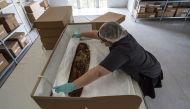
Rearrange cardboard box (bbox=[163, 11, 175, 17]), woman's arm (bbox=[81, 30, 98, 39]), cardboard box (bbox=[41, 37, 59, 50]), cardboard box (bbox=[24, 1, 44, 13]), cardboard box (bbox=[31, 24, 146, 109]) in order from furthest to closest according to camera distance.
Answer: cardboard box (bbox=[163, 11, 175, 17]) < cardboard box (bbox=[24, 1, 44, 13]) < cardboard box (bbox=[41, 37, 59, 50]) < woman's arm (bbox=[81, 30, 98, 39]) < cardboard box (bbox=[31, 24, 146, 109])

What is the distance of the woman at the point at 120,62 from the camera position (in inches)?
34.2

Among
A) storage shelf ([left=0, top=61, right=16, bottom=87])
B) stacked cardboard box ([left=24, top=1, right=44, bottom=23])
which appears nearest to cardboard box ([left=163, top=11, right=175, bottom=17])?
stacked cardboard box ([left=24, top=1, right=44, bottom=23])

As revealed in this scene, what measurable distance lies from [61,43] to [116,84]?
693 millimetres

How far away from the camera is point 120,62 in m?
0.86

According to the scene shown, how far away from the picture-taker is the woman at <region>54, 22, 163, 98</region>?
0.87 meters

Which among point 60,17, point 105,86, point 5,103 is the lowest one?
point 5,103

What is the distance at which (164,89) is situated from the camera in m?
1.62

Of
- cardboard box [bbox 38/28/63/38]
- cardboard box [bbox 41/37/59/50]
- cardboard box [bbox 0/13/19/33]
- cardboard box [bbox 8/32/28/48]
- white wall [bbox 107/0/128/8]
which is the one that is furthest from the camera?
white wall [bbox 107/0/128/8]

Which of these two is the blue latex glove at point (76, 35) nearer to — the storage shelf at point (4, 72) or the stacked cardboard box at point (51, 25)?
the stacked cardboard box at point (51, 25)

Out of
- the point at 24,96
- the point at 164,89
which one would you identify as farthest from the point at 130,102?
the point at 24,96

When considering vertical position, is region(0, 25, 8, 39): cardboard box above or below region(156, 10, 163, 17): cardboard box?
above

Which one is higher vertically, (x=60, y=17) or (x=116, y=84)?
(x=60, y=17)

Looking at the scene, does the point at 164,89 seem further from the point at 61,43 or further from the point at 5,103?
the point at 5,103

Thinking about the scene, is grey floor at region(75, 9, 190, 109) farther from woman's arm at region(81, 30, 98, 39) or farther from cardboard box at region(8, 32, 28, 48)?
cardboard box at region(8, 32, 28, 48)
